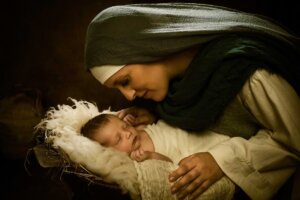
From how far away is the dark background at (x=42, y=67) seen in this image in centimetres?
221

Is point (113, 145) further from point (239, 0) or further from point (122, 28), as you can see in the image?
point (239, 0)

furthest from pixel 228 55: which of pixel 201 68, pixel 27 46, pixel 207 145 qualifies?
pixel 27 46

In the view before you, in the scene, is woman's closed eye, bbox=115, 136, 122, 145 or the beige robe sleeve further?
woman's closed eye, bbox=115, 136, 122, 145

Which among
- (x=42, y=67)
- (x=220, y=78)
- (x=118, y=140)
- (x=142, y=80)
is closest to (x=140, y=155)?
(x=118, y=140)

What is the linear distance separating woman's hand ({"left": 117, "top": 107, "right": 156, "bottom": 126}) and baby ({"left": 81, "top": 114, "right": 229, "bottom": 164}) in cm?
10

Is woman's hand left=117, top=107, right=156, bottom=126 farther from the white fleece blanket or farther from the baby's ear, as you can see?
the white fleece blanket

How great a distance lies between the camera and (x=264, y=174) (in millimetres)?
1281

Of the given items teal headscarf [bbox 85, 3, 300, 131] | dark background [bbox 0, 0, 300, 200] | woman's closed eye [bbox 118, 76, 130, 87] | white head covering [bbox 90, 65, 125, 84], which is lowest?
dark background [bbox 0, 0, 300, 200]

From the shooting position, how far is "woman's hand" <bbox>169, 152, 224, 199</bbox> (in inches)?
47.0

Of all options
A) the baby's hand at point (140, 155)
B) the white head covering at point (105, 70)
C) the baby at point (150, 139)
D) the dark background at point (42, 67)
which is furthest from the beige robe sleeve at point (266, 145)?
the dark background at point (42, 67)

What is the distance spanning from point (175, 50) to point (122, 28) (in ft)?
0.67

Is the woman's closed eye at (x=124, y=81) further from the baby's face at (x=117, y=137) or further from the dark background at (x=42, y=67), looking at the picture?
the dark background at (x=42, y=67)

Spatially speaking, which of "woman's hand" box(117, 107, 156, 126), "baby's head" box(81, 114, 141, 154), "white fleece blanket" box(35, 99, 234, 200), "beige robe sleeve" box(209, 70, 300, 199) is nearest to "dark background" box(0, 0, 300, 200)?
"woman's hand" box(117, 107, 156, 126)

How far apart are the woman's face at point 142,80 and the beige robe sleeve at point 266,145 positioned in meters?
0.30
